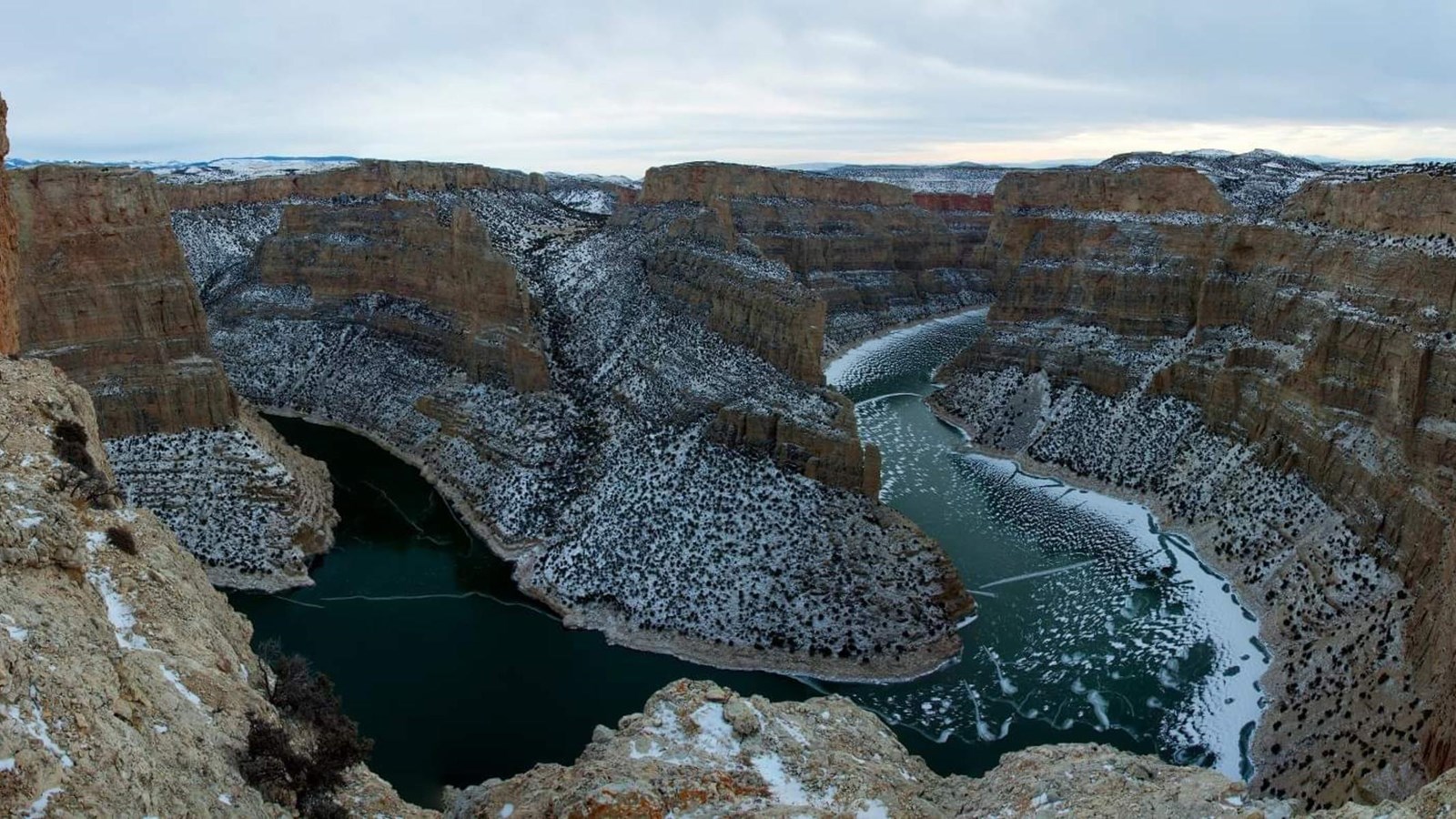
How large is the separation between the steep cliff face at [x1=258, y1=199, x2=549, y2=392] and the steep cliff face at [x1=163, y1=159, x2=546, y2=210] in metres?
7.82

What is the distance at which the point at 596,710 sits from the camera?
3019 centimetres

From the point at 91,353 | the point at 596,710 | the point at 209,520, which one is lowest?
the point at 596,710

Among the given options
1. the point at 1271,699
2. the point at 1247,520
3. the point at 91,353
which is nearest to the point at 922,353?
the point at 1247,520

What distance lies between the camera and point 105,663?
12.6m

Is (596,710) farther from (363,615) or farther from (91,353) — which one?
(91,353)

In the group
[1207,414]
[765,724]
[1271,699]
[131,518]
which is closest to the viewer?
[131,518]

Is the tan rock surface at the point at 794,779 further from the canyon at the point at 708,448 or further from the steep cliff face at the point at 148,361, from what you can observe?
the steep cliff face at the point at 148,361

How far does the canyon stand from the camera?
645 inches

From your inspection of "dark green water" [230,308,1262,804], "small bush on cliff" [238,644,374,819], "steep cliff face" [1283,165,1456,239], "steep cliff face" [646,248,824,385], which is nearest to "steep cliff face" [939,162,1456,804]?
"steep cliff face" [1283,165,1456,239]

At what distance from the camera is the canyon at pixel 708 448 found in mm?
16391

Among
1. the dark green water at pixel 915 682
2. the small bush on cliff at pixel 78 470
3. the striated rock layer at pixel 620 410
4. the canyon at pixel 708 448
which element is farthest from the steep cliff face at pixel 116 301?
the small bush on cliff at pixel 78 470

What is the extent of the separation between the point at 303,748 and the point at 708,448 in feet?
87.3

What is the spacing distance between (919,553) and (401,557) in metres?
22.1

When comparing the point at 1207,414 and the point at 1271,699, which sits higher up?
the point at 1207,414
